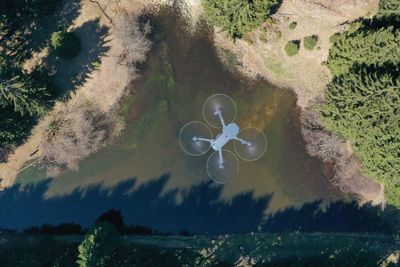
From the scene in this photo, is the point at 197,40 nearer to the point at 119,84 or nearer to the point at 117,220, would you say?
the point at 119,84

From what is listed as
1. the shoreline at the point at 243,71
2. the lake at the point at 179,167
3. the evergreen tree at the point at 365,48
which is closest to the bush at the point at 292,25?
the shoreline at the point at 243,71

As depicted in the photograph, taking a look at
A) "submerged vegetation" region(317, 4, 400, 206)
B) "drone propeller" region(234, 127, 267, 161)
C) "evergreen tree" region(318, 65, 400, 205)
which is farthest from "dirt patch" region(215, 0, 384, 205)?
"drone propeller" region(234, 127, 267, 161)

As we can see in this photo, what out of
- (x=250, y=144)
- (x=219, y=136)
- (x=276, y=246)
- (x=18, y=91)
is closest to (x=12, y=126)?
(x=18, y=91)

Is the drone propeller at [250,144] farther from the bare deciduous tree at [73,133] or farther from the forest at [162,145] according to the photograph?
the bare deciduous tree at [73,133]

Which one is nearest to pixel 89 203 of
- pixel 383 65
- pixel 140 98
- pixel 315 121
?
pixel 140 98

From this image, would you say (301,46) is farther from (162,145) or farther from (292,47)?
(162,145)

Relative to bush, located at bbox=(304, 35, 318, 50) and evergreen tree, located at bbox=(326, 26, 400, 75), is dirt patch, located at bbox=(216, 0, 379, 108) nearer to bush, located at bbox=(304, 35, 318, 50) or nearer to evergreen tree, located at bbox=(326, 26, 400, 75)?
bush, located at bbox=(304, 35, 318, 50)
